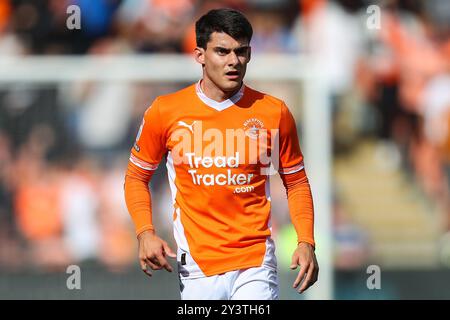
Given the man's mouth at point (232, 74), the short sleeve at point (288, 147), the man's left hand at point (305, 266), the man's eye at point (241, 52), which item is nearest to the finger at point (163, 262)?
the man's left hand at point (305, 266)

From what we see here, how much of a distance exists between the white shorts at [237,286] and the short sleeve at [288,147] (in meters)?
0.54

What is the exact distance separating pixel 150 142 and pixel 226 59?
24.1 inches

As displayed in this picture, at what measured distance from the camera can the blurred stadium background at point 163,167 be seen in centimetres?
914

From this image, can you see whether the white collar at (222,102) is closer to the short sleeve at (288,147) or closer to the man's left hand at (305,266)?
the short sleeve at (288,147)

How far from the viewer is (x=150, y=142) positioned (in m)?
5.13

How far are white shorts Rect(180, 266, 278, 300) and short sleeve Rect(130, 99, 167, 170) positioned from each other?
66cm

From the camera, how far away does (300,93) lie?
373 inches

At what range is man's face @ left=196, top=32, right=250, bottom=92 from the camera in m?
4.89

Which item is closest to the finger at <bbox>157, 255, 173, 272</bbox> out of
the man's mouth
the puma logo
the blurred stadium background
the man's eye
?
the puma logo

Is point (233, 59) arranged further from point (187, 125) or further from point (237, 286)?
point (237, 286)

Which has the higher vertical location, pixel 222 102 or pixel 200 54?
pixel 200 54

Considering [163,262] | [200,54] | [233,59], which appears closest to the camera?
[163,262]

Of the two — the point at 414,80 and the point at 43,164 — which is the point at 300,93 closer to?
the point at 414,80

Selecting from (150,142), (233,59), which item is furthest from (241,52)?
(150,142)
